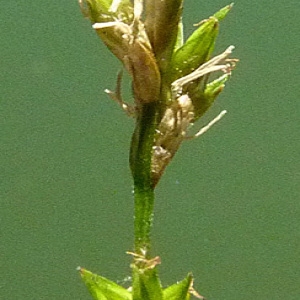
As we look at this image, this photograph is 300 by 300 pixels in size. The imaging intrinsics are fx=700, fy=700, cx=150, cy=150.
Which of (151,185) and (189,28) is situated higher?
(189,28)

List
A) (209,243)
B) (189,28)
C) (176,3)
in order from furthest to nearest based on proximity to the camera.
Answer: (209,243)
(189,28)
(176,3)

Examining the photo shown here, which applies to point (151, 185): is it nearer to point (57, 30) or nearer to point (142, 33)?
point (142, 33)

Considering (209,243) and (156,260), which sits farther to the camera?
(209,243)

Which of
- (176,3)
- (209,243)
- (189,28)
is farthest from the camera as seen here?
(209,243)

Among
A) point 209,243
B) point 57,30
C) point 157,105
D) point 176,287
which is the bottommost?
point 209,243

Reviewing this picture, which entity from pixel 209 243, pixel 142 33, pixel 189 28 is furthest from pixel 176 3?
pixel 209 243
